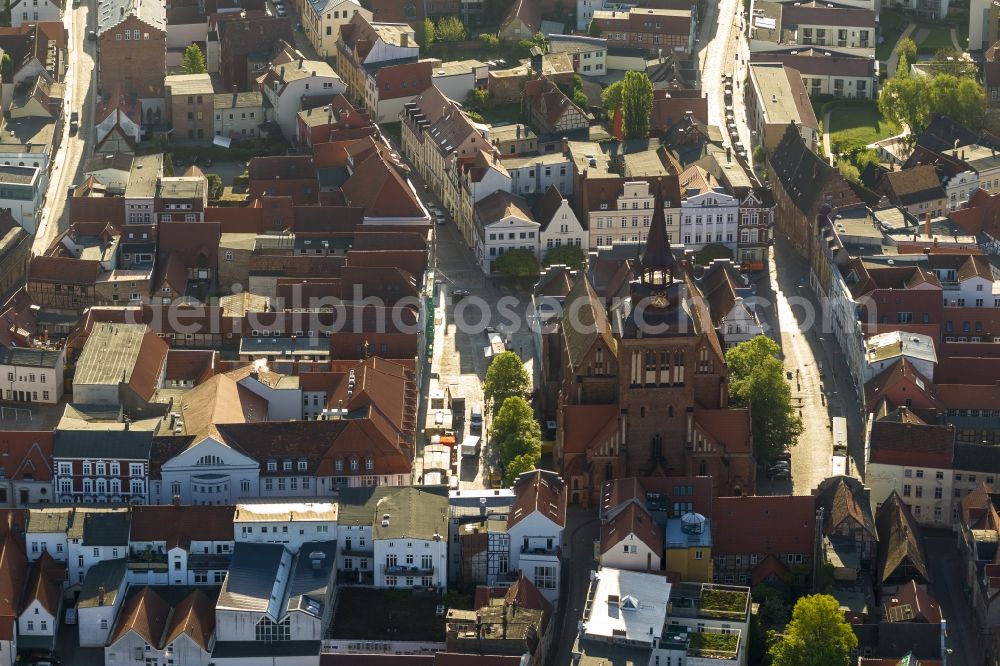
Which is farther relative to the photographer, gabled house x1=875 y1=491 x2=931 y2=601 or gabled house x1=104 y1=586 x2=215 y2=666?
gabled house x1=875 y1=491 x2=931 y2=601

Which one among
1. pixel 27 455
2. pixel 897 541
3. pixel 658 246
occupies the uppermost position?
pixel 658 246

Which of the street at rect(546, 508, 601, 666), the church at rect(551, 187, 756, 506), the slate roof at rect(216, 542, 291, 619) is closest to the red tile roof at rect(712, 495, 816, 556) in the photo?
the church at rect(551, 187, 756, 506)

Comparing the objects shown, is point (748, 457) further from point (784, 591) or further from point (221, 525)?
point (221, 525)

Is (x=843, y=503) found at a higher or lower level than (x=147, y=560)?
lower

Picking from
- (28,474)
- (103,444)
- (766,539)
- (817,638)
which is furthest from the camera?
(28,474)

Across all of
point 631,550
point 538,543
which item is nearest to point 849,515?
point 631,550

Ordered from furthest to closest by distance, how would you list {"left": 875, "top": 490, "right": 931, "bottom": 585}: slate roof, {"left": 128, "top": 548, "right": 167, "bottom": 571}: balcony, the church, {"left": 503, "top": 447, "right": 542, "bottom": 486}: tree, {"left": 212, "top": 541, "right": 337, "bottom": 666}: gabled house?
{"left": 503, "top": 447, "right": 542, "bottom": 486}: tree, the church, {"left": 875, "top": 490, "right": 931, "bottom": 585}: slate roof, {"left": 128, "top": 548, "right": 167, "bottom": 571}: balcony, {"left": 212, "top": 541, "right": 337, "bottom": 666}: gabled house

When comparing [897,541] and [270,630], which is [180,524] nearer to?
[270,630]

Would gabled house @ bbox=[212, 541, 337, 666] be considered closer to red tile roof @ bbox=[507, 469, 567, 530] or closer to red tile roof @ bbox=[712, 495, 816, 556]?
red tile roof @ bbox=[507, 469, 567, 530]
